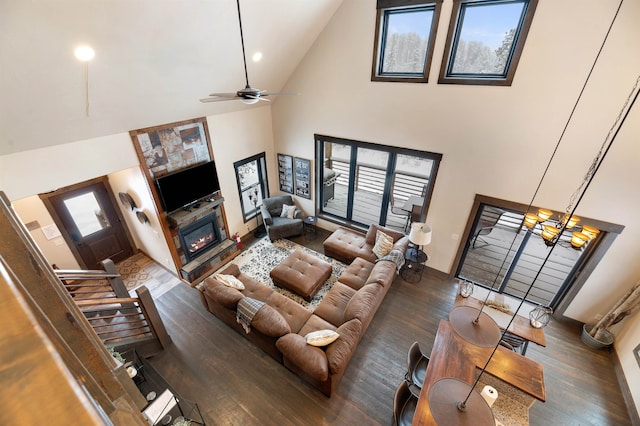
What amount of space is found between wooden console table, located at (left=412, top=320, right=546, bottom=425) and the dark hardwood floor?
94 cm

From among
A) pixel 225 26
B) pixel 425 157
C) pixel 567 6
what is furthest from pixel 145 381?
pixel 567 6

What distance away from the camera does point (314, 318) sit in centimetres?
447

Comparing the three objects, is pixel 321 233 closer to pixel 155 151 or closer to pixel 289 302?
pixel 289 302

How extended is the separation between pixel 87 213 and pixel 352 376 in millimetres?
6078

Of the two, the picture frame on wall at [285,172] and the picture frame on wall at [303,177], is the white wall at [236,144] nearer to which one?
the picture frame on wall at [285,172]

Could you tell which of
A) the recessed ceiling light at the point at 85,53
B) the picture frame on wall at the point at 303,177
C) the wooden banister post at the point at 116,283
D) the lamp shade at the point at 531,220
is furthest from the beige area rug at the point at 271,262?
the recessed ceiling light at the point at 85,53

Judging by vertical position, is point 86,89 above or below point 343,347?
above

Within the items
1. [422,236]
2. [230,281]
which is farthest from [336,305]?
[422,236]

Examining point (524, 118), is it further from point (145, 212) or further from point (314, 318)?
point (145, 212)

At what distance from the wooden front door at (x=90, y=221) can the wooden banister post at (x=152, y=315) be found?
9.99ft

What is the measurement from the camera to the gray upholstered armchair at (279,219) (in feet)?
22.4

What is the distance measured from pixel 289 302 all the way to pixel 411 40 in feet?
16.1

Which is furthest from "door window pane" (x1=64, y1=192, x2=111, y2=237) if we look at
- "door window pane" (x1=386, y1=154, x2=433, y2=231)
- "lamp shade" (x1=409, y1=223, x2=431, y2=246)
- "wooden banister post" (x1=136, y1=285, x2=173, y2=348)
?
"door window pane" (x1=386, y1=154, x2=433, y2=231)

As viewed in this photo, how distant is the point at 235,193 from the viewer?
662cm
